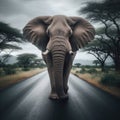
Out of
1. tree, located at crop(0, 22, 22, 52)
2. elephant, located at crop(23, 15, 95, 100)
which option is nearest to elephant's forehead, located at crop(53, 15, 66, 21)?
elephant, located at crop(23, 15, 95, 100)

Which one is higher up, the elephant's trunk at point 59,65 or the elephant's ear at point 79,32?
the elephant's ear at point 79,32

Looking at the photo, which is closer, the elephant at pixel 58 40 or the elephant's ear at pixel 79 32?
the elephant at pixel 58 40

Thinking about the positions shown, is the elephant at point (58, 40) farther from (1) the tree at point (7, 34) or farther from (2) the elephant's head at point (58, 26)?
(1) the tree at point (7, 34)

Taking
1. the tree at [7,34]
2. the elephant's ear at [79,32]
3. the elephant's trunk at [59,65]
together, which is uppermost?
the tree at [7,34]

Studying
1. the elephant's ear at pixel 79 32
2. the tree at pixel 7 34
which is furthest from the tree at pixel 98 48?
the elephant's ear at pixel 79 32

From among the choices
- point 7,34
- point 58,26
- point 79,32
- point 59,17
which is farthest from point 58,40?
Result: point 7,34

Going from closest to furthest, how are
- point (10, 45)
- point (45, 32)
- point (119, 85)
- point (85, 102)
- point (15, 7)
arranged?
point (85, 102)
point (45, 32)
point (119, 85)
point (15, 7)
point (10, 45)

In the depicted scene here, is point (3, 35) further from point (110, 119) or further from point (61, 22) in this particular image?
point (110, 119)

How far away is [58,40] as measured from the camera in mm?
6195

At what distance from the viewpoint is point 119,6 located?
1522 cm

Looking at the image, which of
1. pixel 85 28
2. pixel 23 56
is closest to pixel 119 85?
pixel 85 28

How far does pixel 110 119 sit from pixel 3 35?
53.6 feet

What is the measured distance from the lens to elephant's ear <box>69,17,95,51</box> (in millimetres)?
7367

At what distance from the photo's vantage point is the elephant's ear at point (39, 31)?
723 centimetres
